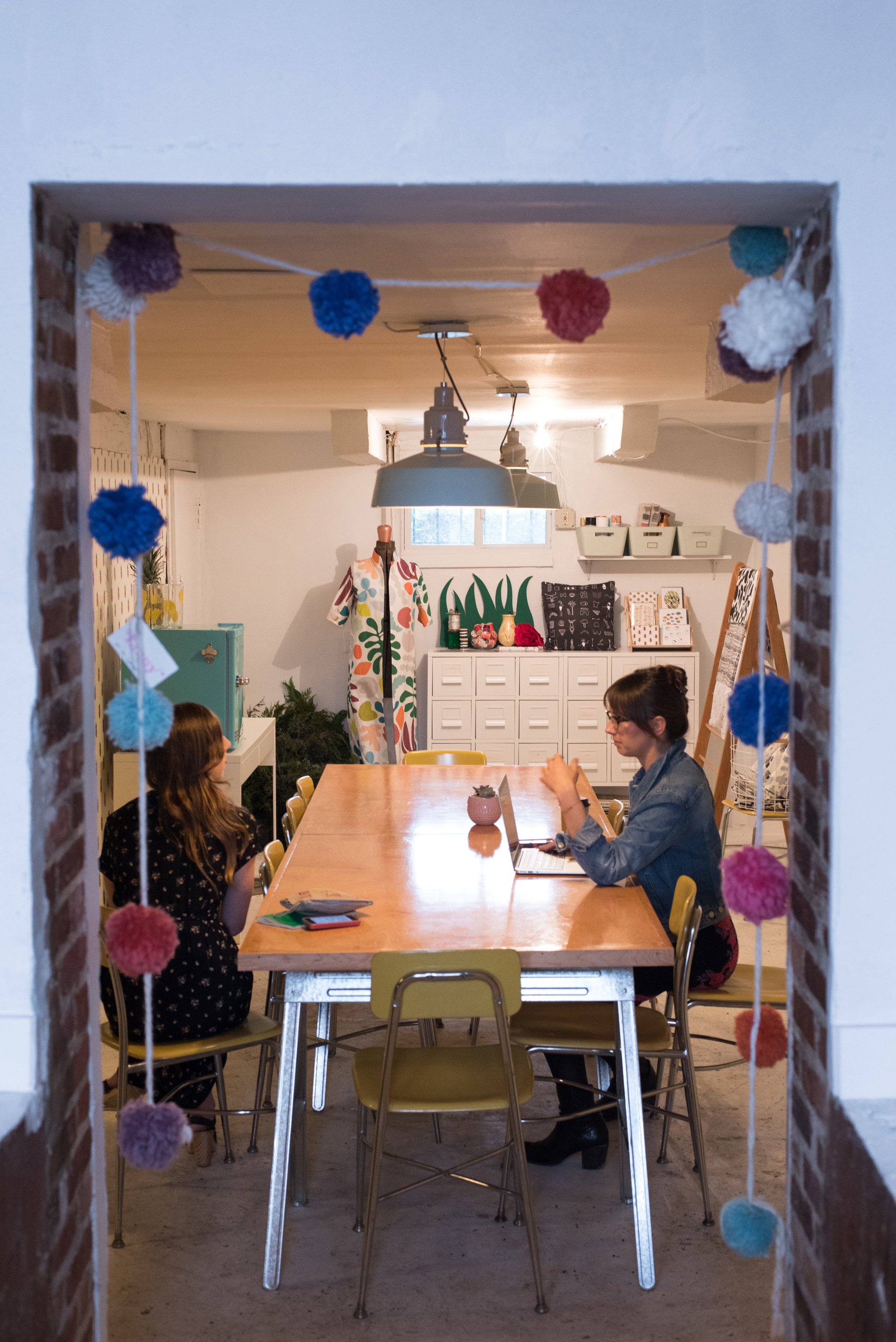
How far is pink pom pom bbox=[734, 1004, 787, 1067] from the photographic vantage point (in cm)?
190

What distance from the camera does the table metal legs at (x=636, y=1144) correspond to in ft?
9.30

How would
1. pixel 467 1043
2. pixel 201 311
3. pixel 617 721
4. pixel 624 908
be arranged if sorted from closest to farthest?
pixel 624 908 < pixel 201 311 < pixel 617 721 < pixel 467 1043

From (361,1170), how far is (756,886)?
178 centimetres

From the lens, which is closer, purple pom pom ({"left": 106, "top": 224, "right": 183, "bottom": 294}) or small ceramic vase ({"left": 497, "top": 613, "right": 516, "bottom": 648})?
purple pom pom ({"left": 106, "top": 224, "right": 183, "bottom": 294})

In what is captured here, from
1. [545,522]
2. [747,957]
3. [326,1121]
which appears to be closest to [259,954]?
[326,1121]

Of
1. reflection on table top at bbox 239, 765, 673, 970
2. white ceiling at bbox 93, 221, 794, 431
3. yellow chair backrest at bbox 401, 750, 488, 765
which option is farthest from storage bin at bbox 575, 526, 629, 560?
reflection on table top at bbox 239, 765, 673, 970

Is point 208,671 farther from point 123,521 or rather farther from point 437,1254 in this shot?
point 123,521

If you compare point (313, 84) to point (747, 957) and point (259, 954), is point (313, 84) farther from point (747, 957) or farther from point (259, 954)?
point (747, 957)

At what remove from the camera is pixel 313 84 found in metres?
1.63

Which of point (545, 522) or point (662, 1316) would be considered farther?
point (545, 522)

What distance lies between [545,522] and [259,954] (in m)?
6.30

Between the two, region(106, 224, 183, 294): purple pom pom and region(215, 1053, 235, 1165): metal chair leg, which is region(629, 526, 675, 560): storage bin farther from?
region(106, 224, 183, 294): purple pom pom

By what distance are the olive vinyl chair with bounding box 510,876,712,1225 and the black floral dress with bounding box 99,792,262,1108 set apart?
817 millimetres

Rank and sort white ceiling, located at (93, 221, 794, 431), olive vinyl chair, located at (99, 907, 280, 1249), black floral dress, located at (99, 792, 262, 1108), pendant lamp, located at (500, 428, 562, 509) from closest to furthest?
white ceiling, located at (93, 221, 794, 431)
olive vinyl chair, located at (99, 907, 280, 1249)
black floral dress, located at (99, 792, 262, 1108)
pendant lamp, located at (500, 428, 562, 509)
